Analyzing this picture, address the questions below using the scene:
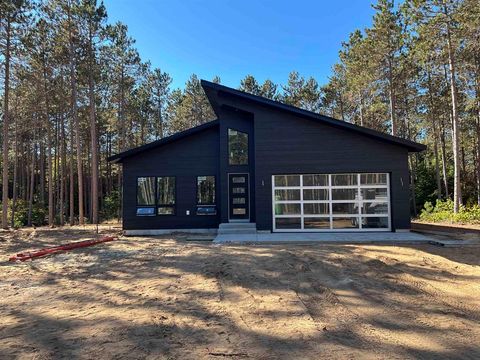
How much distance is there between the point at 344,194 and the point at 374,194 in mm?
Answer: 1032

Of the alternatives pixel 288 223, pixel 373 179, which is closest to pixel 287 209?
pixel 288 223

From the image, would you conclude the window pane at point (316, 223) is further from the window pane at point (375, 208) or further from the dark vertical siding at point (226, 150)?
the dark vertical siding at point (226, 150)

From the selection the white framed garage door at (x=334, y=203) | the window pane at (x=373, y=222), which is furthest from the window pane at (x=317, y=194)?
the window pane at (x=373, y=222)

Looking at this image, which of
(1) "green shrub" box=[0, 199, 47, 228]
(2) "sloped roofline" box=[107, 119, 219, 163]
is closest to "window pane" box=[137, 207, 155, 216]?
(2) "sloped roofline" box=[107, 119, 219, 163]

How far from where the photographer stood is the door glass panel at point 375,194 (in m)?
12.4

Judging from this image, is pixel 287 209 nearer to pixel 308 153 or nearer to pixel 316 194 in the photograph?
pixel 316 194

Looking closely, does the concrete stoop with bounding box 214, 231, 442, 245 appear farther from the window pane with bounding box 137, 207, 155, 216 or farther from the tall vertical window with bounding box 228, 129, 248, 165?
the window pane with bounding box 137, 207, 155, 216

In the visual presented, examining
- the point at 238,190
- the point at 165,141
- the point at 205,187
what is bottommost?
the point at 238,190

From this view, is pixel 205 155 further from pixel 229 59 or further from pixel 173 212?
pixel 229 59

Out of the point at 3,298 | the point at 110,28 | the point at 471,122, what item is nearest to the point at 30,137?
the point at 110,28

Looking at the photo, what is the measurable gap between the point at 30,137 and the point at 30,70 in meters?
13.5

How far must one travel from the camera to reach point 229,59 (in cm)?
2595

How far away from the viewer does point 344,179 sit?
12477mm

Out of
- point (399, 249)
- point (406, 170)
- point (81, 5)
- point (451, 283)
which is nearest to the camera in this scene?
point (451, 283)
